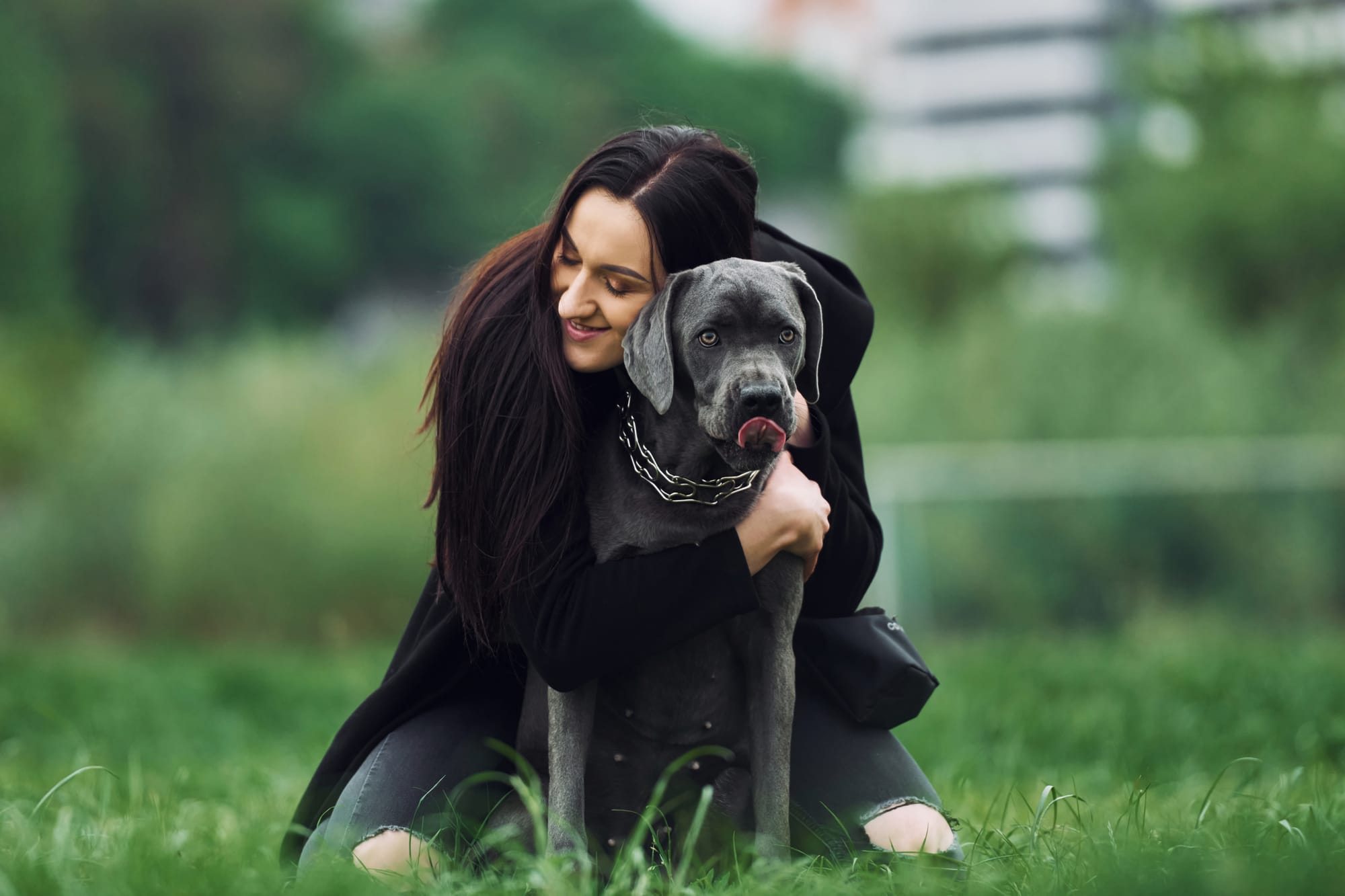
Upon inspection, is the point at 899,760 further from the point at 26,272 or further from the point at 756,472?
the point at 26,272

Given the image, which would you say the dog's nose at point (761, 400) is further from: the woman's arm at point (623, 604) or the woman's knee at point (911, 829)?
the woman's knee at point (911, 829)

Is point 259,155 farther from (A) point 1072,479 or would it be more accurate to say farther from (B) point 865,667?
(B) point 865,667

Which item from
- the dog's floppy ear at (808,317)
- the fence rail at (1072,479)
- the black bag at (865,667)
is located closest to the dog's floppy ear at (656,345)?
the dog's floppy ear at (808,317)

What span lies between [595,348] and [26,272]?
23.8 meters

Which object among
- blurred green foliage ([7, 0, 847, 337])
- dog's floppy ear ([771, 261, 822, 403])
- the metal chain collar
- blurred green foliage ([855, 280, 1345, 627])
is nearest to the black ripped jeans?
the metal chain collar

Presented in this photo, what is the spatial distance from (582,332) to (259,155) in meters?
34.0

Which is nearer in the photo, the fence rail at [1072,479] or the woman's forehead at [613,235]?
the woman's forehead at [613,235]

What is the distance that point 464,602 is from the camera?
112 inches

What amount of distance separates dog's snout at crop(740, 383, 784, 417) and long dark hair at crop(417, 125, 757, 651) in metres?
0.47

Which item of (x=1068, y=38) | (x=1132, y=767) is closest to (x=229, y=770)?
(x=1132, y=767)

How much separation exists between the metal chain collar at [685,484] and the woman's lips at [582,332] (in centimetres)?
25

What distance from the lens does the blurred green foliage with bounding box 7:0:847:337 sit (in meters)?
30.6

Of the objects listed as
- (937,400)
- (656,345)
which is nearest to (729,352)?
(656,345)

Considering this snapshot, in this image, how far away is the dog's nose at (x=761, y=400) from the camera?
7.97 ft
